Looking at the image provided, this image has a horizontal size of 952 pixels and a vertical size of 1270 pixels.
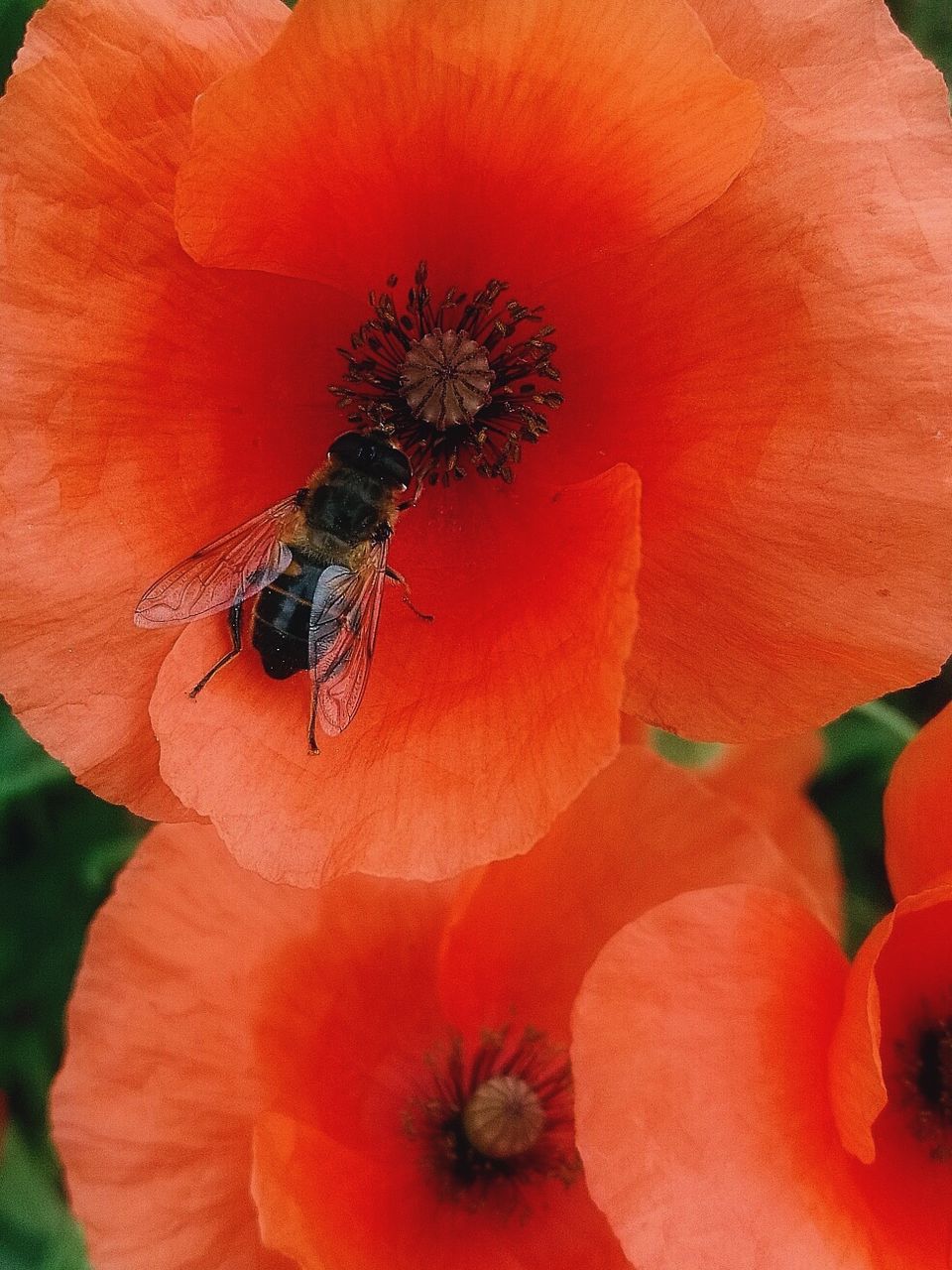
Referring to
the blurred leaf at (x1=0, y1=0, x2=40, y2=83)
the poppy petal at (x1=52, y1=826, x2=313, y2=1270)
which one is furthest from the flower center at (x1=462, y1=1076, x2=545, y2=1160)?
the blurred leaf at (x1=0, y1=0, x2=40, y2=83)

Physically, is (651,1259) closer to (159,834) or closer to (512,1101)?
(512,1101)

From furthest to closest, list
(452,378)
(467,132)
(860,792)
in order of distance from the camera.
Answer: (860,792) → (452,378) → (467,132)

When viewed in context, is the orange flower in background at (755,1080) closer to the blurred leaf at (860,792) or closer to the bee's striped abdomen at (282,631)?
the bee's striped abdomen at (282,631)

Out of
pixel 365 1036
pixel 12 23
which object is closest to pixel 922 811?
pixel 365 1036

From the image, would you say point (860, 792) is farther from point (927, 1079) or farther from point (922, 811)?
point (922, 811)

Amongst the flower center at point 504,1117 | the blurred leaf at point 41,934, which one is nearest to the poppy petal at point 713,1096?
the flower center at point 504,1117

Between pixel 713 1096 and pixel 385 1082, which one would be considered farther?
pixel 385 1082

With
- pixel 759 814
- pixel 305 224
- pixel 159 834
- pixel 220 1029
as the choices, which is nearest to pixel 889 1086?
pixel 759 814
